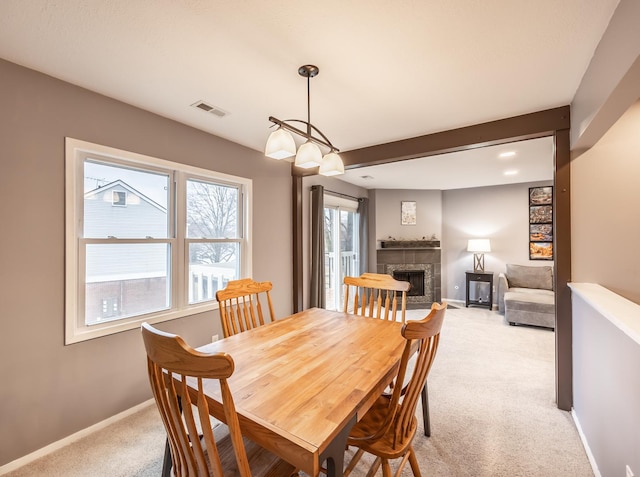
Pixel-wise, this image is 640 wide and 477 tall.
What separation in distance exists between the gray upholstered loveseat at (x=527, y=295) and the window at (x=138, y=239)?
14.1 ft

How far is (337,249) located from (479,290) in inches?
123

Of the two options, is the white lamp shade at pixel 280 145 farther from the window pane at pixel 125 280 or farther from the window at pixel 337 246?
the window at pixel 337 246

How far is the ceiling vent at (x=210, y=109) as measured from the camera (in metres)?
2.24

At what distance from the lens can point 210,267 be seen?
9.69ft

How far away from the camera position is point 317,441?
0.85 m

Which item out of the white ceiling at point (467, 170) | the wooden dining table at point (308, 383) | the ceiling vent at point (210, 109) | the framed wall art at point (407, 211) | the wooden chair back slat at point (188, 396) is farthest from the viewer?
the framed wall art at point (407, 211)

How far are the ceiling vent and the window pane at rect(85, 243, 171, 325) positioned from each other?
1225mm

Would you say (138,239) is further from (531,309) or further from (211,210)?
(531,309)

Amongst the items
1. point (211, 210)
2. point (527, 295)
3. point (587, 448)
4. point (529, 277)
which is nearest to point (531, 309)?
point (527, 295)

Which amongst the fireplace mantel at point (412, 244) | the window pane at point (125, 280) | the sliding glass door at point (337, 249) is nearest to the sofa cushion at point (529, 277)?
the fireplace mantel at point (412, 244)

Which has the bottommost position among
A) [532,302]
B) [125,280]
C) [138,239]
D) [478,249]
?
[532,302]

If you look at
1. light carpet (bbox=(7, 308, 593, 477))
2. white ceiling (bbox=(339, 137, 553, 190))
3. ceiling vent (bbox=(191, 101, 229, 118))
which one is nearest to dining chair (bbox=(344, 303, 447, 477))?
light carpet (bbox=(7, 308, 593, 477))

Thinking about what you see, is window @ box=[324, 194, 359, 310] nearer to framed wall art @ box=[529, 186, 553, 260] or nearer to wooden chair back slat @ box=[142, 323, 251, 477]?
framed wall art @ box=[529, 186, 553, 260]

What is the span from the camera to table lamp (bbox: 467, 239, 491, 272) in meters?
5.48
